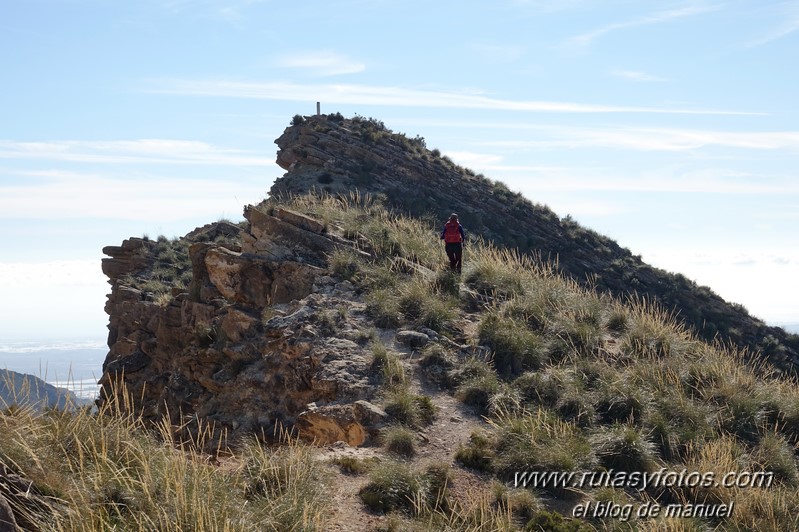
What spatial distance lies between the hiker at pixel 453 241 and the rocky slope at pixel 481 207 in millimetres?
11977

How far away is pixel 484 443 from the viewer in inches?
401

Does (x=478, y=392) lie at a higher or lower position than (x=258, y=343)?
lower

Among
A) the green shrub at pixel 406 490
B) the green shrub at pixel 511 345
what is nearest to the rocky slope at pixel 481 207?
the green shrub at pixel 511 345

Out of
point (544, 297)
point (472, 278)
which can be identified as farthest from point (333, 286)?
point (544, 297)

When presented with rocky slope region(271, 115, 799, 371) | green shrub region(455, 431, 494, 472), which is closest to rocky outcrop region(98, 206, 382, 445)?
green shrub region(455, 431, 494, 472)

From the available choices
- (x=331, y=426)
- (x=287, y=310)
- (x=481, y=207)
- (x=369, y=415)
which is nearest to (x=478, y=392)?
(x=369, y=415)

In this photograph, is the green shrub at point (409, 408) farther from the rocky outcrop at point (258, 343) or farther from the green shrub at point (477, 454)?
the green shrub at point (477, 454)

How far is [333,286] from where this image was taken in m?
15.5

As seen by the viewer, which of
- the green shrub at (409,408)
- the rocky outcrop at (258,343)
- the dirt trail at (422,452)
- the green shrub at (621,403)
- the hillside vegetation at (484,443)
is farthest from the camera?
the rocky outcrop at (258,343)

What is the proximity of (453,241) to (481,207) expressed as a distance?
1839 centimetres

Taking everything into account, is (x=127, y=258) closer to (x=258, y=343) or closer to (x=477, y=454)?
(x=258, y=343)

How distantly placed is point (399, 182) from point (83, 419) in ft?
88.5

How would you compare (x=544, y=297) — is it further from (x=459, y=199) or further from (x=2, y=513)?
(x=459, y=199)

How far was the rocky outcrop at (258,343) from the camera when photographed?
12562 mm
